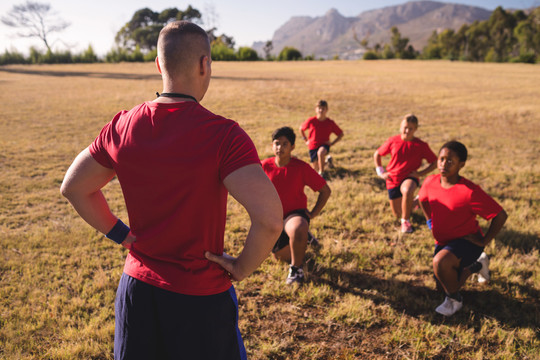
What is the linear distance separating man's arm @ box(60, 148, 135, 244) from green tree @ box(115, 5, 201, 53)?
77.5 meters

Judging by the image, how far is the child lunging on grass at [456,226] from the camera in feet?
11.3

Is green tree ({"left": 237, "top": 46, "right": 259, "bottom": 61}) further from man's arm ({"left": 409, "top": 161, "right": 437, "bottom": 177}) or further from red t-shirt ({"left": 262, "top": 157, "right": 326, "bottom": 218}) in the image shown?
red t-shirt ({"left": 262, "top": 157, "right": 326, "bottom": 218})

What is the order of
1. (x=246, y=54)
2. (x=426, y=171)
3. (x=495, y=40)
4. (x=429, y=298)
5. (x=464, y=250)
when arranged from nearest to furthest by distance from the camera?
(x=464, y=250), (x=429, y=298), (x=426, y=171), (x=246, y=54), (x=495, y=40)

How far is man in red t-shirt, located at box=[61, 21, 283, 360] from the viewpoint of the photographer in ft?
4.36

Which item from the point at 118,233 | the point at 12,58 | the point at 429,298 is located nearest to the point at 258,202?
the point at 118,233

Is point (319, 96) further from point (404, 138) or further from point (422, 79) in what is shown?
point (404, 138)

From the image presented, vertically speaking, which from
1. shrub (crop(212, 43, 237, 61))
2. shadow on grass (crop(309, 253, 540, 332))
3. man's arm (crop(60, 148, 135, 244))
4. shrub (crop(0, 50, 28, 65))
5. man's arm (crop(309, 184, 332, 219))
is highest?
shrub (crop(212, 43, 237, 61))

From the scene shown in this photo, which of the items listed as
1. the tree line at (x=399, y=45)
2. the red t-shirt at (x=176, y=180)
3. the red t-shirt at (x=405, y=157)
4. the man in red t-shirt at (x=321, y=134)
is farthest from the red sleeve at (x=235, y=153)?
the tree line at (x=399, y=45)

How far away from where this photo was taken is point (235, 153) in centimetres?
133

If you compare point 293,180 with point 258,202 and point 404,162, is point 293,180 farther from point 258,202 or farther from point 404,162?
point 258,202

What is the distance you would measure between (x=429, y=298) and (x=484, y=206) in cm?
115

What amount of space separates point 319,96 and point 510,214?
16362mm

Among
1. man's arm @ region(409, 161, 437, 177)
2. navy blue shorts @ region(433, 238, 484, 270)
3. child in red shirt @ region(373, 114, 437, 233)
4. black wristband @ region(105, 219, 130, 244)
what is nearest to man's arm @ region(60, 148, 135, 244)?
black wristband @ region(105, 219, 130, 244)

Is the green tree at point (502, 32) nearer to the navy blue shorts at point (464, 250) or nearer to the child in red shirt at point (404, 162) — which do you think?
the child in red shirt at point (404, 162)
